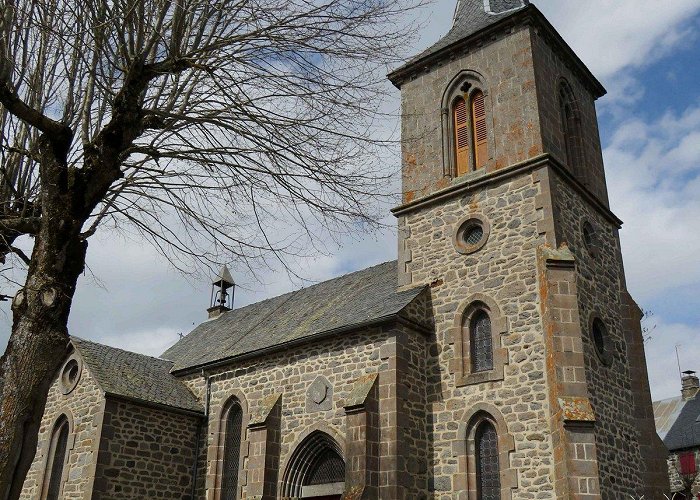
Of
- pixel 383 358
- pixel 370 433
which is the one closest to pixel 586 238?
pixel 383 358

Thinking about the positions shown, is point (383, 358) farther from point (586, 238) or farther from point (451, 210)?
point (586, 238)

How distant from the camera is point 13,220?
326 inches

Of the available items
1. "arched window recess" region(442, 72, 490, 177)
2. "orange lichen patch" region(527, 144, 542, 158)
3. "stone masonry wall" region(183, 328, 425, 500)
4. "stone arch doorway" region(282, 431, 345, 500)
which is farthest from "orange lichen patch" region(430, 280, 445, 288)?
"stone arch doorway" region(282, 431, 345, 500)

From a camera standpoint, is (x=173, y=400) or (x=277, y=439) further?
(x=173, y=400)

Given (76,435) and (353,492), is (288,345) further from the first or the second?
(76,435)

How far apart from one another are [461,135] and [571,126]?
318cm

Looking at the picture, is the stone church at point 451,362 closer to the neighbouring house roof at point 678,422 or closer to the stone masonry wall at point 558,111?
the stone masonry wall at point 558,111

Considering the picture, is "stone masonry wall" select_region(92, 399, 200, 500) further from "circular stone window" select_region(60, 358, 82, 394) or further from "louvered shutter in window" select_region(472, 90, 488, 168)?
"louvered shutter in window" select_region(472, 90, 488, 168)

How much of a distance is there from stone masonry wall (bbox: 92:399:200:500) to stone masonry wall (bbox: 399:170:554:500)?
24.3 ft

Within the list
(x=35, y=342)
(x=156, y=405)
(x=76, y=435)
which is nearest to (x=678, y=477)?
(x=156, y=405)

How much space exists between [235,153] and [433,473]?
903cm

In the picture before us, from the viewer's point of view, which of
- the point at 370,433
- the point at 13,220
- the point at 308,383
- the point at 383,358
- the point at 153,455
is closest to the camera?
the point at 13,220

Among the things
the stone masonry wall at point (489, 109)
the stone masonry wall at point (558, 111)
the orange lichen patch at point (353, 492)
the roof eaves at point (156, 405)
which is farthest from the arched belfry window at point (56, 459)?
the stone masonry wall at point (558, 111)

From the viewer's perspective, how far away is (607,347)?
51.8 feet
